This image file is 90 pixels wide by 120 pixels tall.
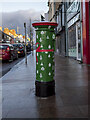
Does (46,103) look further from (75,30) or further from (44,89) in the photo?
(75,30)

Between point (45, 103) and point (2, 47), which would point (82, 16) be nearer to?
point (2, 47)

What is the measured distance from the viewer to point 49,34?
15.0 ft

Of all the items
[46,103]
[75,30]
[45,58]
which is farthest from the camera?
[75,30]

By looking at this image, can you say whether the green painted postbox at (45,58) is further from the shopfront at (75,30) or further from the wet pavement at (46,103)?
the shopfront at (75,30)

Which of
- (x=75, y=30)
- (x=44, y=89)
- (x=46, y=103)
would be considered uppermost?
(x=75, y=30)

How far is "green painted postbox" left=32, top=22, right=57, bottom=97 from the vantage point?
14.8 feet

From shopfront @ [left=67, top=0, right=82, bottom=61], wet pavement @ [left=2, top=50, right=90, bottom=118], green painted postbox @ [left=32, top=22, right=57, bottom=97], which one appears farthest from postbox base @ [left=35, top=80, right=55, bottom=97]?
shopfront @ [left=67, top=0, right=82, bottom=61]

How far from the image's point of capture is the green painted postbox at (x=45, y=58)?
4.52 meters

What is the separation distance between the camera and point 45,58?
4559 mm

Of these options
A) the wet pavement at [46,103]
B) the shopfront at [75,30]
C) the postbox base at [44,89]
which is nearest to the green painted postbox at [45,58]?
the postbox base at [44,89]

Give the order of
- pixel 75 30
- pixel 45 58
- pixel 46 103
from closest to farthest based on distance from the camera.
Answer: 1. pixel 46 103
2. pixel 45 58
3. pixel 75 30

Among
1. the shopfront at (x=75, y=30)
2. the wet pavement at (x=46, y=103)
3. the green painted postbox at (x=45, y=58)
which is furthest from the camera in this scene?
the shopfront at (x=75, y=30)

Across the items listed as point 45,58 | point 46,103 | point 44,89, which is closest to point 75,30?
point 45,58

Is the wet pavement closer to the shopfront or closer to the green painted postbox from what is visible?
the green painted postbox
